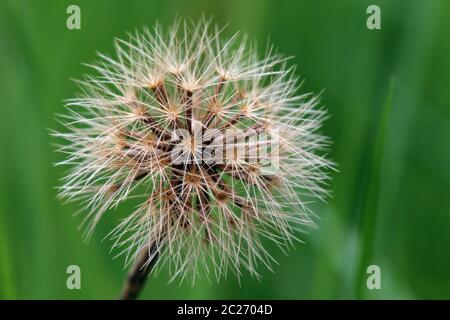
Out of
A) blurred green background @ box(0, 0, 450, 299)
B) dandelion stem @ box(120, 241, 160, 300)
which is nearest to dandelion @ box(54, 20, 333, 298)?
dandelion stem @ box(120, 241, 160, 300)

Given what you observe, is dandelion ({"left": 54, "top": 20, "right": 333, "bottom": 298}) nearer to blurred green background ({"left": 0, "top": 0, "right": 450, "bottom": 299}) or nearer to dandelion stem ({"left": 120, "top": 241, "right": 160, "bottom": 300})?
dandelion stem ({"left": 120, "top": 241, "right": 160, "bottom": 300})

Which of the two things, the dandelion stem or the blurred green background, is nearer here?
the dandelion stem

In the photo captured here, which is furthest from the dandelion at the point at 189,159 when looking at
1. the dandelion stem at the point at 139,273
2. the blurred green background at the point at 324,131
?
the blurred green background at the point at 324,131

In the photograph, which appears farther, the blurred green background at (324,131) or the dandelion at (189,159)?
the blurred green background at (324,131)

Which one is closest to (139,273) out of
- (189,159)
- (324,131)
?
(189,159)

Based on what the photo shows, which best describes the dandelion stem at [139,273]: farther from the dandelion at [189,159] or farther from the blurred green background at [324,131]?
the blurred green background at [324,131]

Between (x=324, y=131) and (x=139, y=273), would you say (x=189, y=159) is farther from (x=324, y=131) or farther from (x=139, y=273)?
(x=324, y=131)
